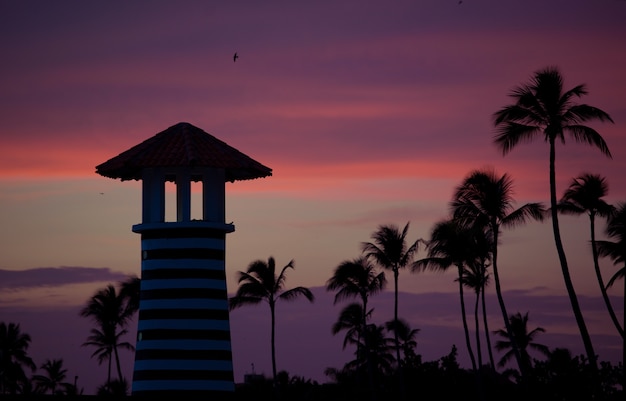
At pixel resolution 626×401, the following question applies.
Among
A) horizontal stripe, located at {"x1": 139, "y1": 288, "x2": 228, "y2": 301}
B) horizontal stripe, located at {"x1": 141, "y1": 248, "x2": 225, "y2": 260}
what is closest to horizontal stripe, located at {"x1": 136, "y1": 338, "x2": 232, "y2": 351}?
horizontal stripe, located at {"x1": 139, "y1": 288, "x2": 228, "y2": 301}

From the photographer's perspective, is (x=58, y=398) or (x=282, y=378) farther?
(x=282, y=378)

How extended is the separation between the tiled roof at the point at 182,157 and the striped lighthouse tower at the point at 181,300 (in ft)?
0.24

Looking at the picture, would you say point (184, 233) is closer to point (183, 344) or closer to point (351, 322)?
point (183, 344)

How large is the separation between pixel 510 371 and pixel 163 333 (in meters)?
88.3

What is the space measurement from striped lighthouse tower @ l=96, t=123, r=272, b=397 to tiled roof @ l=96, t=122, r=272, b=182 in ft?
0.24

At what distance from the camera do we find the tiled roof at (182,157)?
51.0m

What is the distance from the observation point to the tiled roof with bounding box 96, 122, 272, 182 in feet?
167

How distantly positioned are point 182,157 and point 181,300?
215 inches

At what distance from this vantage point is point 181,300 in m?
49.3

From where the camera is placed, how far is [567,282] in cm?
6147

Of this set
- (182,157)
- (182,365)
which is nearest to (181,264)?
(182,365)

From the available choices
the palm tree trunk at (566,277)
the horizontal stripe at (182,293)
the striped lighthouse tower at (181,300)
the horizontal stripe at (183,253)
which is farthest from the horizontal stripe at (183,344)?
the palm tree trunk at (566,277)

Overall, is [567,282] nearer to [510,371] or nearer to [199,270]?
[199,270]

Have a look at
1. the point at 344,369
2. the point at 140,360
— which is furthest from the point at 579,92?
the point at 344,369
